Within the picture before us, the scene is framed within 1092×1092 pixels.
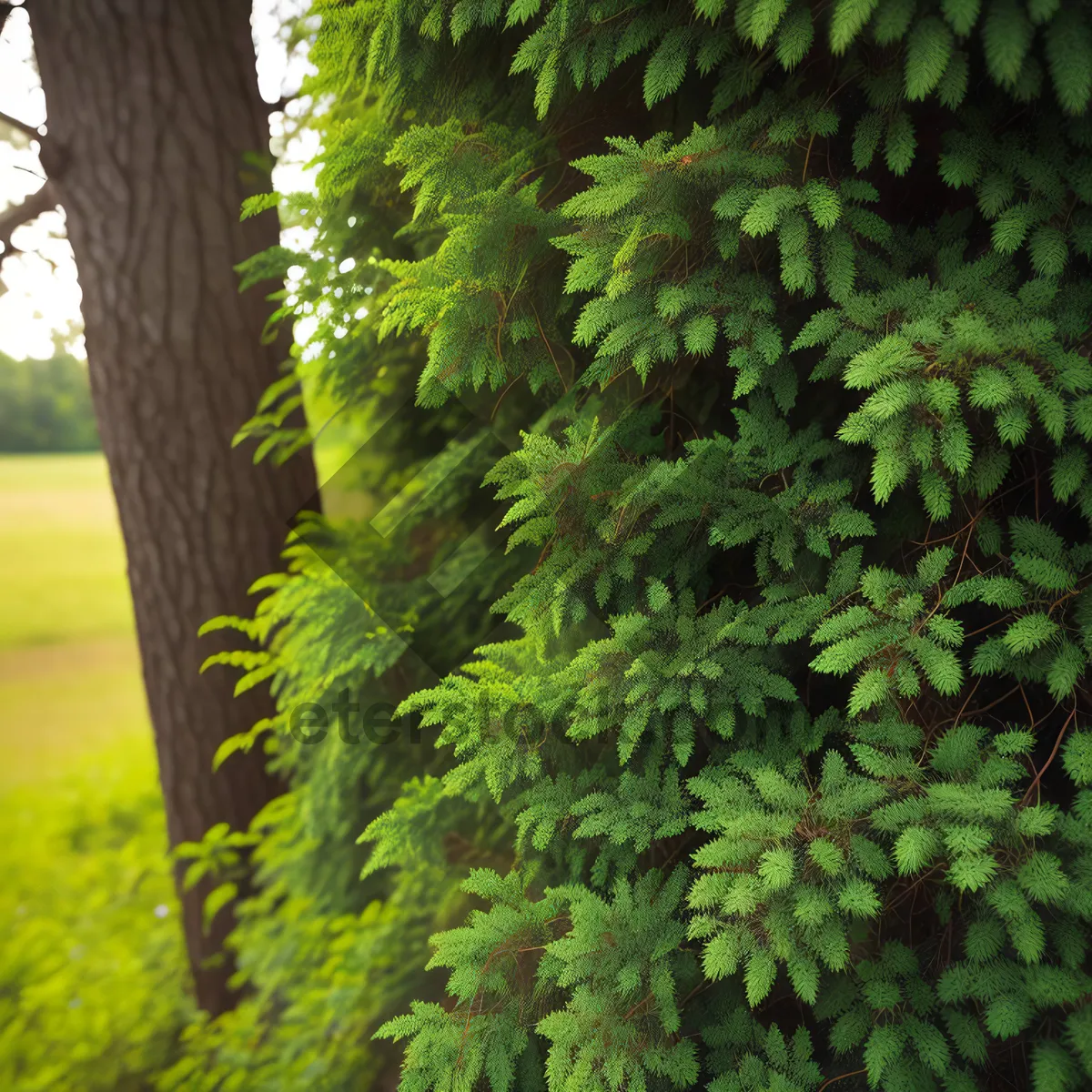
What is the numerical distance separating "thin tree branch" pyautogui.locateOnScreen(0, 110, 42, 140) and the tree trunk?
133 millimetres

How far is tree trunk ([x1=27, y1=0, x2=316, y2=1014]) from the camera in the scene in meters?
3.10

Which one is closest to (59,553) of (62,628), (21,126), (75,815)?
(62,628)

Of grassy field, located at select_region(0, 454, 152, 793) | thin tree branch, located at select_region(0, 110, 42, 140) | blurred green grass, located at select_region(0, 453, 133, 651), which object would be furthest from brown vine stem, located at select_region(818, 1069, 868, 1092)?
blurred green grass, located at select_region(0, 453, 133, 651)

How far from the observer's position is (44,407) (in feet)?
48.5

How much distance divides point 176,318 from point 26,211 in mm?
1181

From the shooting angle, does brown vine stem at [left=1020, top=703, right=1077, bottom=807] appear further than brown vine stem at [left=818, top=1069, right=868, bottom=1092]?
No

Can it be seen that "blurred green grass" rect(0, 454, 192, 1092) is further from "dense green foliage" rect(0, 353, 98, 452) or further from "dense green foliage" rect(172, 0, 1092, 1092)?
"dense green foliage" rect(0, 353, 98, 452)

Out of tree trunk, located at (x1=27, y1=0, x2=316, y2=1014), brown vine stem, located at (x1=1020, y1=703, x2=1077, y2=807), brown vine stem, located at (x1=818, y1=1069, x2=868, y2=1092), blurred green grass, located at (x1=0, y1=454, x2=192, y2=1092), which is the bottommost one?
blurred green grass, located at (x1=0, y1=454, x2=192, y2=1092)

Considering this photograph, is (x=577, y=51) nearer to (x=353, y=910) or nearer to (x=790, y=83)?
(x=790, y=83)

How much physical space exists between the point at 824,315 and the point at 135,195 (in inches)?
116

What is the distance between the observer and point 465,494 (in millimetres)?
2701

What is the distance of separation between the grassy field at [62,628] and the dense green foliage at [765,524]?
6.30 meters

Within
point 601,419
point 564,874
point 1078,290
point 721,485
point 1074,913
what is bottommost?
point 564,874

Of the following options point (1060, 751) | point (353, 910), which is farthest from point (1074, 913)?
point (353, 910)
